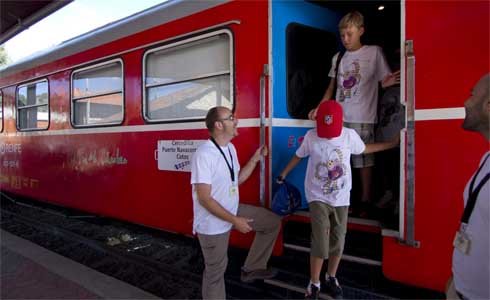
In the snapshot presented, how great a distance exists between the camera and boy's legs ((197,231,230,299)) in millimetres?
2689

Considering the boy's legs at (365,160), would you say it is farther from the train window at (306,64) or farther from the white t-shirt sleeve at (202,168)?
the white t-shirt sleeve at (202,168)

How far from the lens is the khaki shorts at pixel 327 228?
8.68 ft

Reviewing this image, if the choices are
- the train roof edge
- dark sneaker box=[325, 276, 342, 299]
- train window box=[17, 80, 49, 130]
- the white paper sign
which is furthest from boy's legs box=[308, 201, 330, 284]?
train window box=[17, 80, 49, 130]

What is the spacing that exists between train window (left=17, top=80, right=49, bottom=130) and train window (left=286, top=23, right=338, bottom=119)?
4134 millimetres

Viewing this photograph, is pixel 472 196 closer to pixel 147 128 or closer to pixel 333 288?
pixel 333 288

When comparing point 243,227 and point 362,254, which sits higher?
point 243,227

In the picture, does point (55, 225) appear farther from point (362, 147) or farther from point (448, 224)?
point (448, 224)

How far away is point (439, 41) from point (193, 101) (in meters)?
2.15

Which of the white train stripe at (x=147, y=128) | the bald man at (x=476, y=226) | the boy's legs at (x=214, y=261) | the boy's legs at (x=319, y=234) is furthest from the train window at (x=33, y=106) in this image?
the bald man at (x=476, y=226)

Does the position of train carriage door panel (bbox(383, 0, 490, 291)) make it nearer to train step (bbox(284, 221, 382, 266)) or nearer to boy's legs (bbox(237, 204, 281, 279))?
train step (bbox(284, 221, 382, 266))

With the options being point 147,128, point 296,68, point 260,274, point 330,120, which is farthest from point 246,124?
Answer: point 147,128

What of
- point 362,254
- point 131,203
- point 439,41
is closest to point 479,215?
point 439,41

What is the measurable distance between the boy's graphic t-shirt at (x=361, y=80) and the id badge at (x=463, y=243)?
6.15ft

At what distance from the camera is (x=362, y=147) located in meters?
2.73
